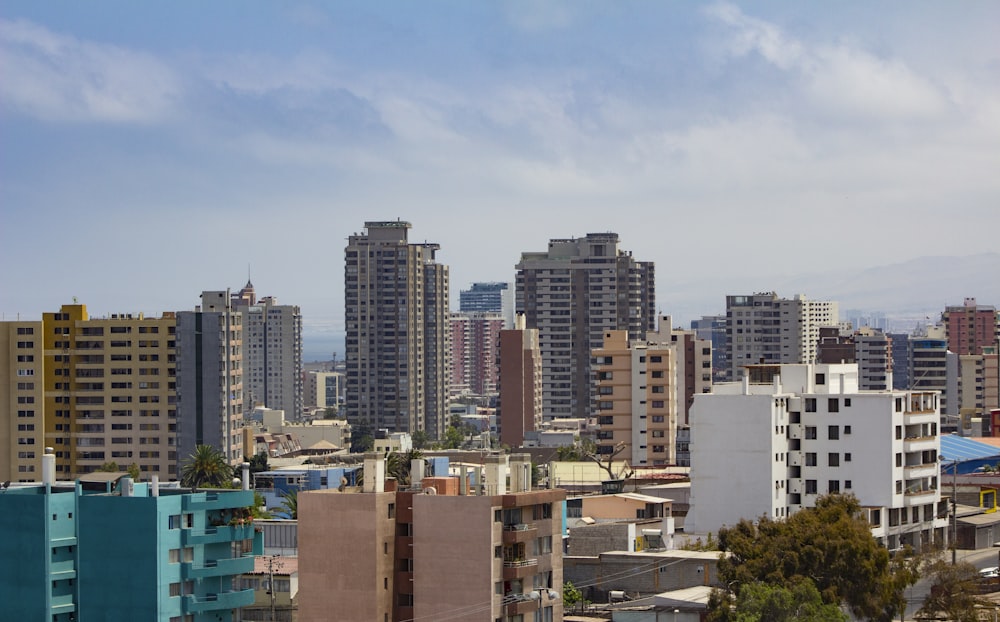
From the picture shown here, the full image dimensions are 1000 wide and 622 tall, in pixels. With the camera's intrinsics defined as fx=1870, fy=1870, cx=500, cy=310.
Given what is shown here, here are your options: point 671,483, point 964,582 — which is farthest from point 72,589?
point 671,483

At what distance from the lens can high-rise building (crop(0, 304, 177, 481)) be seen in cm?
11025

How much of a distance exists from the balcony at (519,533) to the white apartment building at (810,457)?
21780 mm

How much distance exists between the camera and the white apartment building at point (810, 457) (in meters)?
Result: 65.2

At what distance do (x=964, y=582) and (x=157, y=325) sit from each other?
226 ft

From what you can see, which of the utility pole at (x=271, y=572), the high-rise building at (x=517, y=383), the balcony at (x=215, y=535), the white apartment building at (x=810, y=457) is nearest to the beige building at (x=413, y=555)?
the balcony at (x=215, y=535)

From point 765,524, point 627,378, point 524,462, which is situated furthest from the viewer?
point 627,378

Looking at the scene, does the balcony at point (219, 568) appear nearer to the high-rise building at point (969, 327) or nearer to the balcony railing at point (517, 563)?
the balcony railing at point (517, 563)

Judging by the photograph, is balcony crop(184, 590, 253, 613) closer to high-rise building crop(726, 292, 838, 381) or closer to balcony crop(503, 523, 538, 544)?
balcony crop(503, 523, 538, 544)

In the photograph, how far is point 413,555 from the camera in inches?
1730

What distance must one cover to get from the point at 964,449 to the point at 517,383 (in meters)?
65.5

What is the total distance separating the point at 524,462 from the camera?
4675cm

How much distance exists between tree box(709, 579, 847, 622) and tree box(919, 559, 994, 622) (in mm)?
4888

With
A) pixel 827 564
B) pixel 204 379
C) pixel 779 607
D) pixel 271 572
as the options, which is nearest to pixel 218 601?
pixel 271 572

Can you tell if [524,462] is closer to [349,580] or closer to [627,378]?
[349,580]
